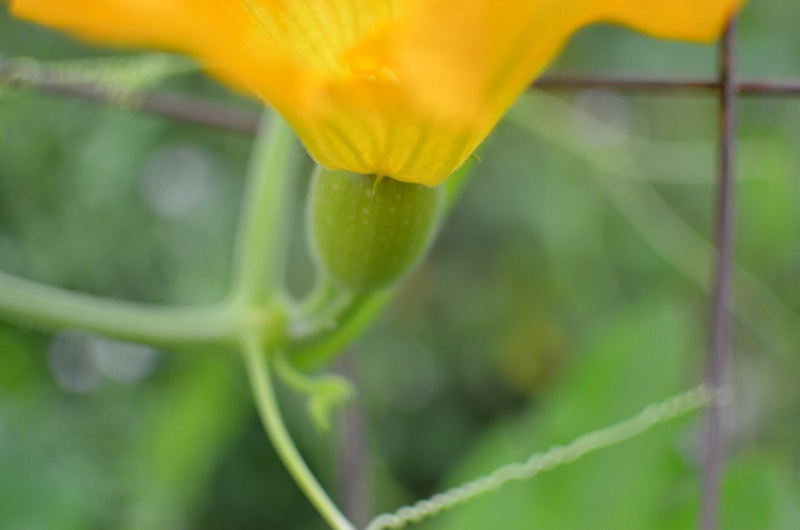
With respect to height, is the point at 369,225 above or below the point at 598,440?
above

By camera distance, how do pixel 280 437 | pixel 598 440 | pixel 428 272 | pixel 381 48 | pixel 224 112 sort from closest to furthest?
pixel 381 48 < pixel 280 437 < pixel 598 440 < pixel 224 112 < pixel 428 272

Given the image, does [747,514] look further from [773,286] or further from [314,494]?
[773,286]

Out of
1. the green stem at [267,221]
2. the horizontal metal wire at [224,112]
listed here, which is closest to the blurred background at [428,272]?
the horizontal metal wire at [224,112]

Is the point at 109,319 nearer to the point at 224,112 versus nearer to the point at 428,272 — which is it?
the point at 224,112

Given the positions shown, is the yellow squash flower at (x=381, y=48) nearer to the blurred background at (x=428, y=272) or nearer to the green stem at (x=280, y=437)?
the green stem at (x=280, y=437)

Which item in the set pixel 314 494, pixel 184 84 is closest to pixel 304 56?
pixel 314 494

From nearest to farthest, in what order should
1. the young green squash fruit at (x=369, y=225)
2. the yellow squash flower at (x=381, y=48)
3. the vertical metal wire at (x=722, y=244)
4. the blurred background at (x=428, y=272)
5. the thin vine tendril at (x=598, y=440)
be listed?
the yellow squash flower at (x=381, y=48), the young green squash fruit at (x=369, y=225), the vertical metal wire at (x=722, y=244), the thin vine tendril at (x=598, y=440), the blurred background at (x=428, y=272)

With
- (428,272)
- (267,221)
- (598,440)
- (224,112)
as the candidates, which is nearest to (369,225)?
(267,221)
